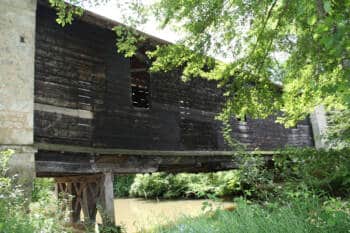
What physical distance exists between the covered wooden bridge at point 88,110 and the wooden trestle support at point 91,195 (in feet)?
0.08

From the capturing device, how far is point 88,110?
7621mm

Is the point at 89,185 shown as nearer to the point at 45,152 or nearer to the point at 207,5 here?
the point at 45,152

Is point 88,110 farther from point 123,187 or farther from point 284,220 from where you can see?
point 123,187

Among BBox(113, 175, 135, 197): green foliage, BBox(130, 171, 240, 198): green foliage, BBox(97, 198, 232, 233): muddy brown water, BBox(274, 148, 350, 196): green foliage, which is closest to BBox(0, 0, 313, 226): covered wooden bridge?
BBox(97, 198, 232, 233): muddy brown water

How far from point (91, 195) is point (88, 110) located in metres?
2.60

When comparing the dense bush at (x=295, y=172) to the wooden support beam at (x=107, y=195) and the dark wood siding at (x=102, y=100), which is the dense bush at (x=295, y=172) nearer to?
the wooden support beam at (x=107, y=195)

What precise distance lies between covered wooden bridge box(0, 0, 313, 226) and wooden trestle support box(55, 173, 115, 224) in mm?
26

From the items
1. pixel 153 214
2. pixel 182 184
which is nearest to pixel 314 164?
pixel 153 214

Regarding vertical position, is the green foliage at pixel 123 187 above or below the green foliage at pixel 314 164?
below

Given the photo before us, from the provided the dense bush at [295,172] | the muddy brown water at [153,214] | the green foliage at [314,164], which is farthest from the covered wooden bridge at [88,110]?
the green foliage at [314,164]

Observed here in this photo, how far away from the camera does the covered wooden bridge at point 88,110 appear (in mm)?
6148

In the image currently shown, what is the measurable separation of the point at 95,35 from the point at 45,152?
10.5ft

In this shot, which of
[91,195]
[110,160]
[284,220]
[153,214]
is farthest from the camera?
[91,195]

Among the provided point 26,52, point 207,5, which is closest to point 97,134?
point 26,52
